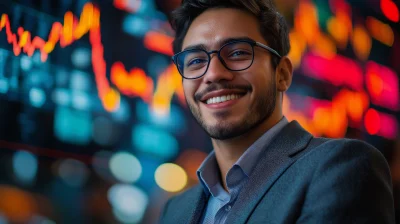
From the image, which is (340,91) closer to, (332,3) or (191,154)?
(332,3)

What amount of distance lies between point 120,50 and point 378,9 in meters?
3.11

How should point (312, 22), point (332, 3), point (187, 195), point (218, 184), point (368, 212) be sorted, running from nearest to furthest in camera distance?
1. point (368, 212)
2. point (218, 184)
3. point (187, 195)
4. point (312, 22)
5. point (332, 3)

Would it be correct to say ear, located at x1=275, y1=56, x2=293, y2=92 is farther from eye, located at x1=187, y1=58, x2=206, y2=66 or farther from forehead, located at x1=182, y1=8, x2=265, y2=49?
eye, located at x1=187, y1=58, x2=206, y2=66

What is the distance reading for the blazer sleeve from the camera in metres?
1.03

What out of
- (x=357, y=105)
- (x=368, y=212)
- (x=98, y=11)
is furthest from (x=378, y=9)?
(x=368, y=212)

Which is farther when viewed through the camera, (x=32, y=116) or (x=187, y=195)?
(x=32, y=116)

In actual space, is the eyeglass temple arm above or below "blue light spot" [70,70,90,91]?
above

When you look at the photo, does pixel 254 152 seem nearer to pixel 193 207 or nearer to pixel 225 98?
pixel 225 98

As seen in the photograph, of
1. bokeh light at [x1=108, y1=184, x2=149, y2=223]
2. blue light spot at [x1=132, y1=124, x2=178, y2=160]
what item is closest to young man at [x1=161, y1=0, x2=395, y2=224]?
bokeh light at [x1=108, y1=184, x2=149, y2=223]

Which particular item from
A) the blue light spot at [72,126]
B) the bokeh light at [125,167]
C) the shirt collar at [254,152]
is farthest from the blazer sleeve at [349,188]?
the bokeh light at [125,167]

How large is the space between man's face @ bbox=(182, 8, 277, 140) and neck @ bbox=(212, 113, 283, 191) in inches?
1.1

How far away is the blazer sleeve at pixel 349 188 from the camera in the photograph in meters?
1.03

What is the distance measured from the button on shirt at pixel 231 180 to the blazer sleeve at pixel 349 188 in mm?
263

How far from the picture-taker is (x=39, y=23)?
2.01 metres
